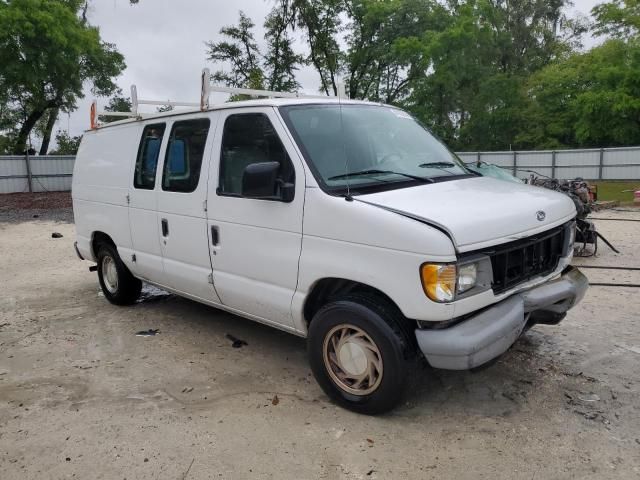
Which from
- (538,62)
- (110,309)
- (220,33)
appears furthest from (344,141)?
(538,62)

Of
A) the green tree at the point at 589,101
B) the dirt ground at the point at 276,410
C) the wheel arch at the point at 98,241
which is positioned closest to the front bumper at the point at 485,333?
the dirt ground at the point at 276,410

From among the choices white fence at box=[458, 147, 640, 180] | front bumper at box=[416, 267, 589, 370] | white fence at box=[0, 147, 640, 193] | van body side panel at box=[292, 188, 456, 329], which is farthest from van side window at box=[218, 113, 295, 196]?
white fence at box=[458, 147, 640, 180]

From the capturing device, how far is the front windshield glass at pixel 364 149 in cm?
356

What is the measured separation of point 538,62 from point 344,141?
146ft

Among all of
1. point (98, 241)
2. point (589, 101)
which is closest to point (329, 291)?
point (98, 241)

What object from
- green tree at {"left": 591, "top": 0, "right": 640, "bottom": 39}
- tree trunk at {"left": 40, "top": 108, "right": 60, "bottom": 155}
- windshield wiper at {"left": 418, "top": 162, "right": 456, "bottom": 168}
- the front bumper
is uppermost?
green tree at {"left": 591, "top": 0, "right": 640, "bottom": 39}

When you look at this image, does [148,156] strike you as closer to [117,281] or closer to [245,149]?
[245,149]

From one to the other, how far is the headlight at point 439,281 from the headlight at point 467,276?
0.21 feet

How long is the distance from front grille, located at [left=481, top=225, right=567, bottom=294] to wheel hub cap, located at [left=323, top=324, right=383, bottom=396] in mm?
868

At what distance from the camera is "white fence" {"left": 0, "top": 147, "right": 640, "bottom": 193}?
22.7 meters

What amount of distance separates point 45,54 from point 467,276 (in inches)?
981

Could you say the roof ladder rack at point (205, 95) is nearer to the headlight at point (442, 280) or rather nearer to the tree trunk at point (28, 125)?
the headlight at point (442, 280)

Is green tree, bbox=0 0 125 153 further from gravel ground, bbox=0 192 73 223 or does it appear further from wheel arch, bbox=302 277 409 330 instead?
wheel arch, bbox=302 277 409 330

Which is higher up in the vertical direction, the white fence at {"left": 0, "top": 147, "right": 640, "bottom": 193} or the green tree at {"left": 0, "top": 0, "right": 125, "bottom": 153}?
the green tree at {"left": 0, "top": 0, "right": 125, "bottom": 153}
